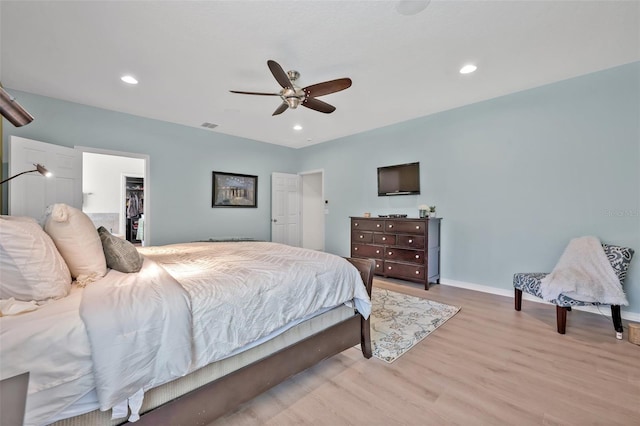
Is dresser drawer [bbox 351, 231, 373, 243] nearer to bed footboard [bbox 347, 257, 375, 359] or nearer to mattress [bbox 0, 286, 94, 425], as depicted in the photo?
bed footboard [bbox 347, 257, 375, 359]

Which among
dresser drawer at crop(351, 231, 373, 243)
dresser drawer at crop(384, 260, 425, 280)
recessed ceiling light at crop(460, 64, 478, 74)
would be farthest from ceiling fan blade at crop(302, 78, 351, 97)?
dresser drawer at crop(384, 260, 425, 280)

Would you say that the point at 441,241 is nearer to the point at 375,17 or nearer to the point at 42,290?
the point at 375,17

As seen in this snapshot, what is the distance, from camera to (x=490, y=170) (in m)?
3.81

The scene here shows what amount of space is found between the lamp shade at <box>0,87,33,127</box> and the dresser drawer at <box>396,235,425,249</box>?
4010 millimetres

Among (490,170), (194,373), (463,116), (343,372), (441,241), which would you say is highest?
(463,116)

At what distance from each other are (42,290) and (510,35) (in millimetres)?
3639

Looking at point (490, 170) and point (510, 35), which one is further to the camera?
point (490, 170)

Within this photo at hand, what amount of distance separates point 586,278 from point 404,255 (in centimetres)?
202

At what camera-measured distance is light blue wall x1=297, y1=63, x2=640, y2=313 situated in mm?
2928

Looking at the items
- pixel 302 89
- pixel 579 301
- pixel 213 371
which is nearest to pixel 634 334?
pixel 579 301

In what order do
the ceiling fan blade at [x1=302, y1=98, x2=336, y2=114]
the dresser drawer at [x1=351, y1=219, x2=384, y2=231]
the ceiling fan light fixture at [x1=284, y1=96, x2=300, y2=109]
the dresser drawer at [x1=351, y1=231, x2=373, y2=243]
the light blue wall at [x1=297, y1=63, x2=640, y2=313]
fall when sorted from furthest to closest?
1. the dresser drawer at [x1=351, y1=231, x2=373, y2=243]
2. the dresser drawer at [x1=351, y1=219, x2=384, y2=231]
3. the light blue wall at [x1=297, y1=63, x2=640, y2=313]
4. the ceiling fan blade at [x1=302, y1=98, x2=336, y2=114]
5. the ceiling fan light fixture at [x1=284, y1=96, x2=300, y2=109]

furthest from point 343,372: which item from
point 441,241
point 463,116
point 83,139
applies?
point 83,139

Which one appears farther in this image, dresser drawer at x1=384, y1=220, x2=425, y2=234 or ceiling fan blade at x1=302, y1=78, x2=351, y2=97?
dresser drawer at x1=384, y1=220, x2=425, y2=234

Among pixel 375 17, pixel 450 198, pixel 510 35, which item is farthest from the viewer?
pixel 450 198
